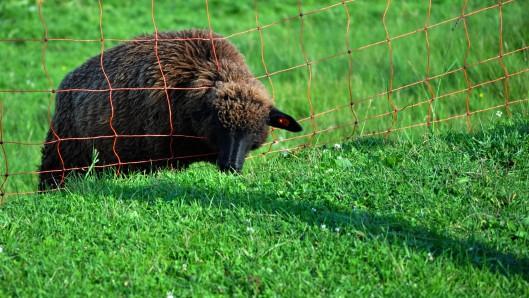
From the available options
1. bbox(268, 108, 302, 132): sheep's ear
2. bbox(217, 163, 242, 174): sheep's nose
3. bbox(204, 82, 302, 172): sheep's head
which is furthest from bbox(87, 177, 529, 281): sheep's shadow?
bbox(268, 108, 302, 132): sheep's ear

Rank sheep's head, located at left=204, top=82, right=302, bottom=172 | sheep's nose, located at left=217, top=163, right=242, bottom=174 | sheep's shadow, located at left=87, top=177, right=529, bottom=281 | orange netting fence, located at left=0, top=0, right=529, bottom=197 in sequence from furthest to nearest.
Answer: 1. orange netting fence, located at left=0, top=0, right=529, bottom=197
2. sheep's head, located at left=204, top=82, right=302, bottom=172
3. sheep's nose, located at left=217, top=163, right=242, bottom=174
4. sheep's shadow, located at left=87, top=177, right=529, bottom=281

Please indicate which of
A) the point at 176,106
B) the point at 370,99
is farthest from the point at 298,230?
the point at 370,99

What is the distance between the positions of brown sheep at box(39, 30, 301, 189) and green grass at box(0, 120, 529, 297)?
0.93 metres

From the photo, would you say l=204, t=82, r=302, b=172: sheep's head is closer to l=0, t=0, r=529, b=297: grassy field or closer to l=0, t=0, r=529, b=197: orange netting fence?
l=0, t=0, r=529, b=197: orange netting fence

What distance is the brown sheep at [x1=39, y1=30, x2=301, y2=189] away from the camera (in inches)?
255

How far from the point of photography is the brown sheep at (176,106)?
6.49 meters

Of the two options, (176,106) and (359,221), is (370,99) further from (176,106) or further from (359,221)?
(359,221)

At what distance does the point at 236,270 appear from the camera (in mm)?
4145

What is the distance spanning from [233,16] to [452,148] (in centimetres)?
921

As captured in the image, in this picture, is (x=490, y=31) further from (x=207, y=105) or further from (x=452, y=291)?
(x=452, y=291)

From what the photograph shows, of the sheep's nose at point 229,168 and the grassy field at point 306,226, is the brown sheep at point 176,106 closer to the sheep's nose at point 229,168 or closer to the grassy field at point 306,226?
the sheep's nose at point 229,168

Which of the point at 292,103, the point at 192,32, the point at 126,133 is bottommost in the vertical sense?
the point at 292,103

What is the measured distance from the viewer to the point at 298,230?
4539mm

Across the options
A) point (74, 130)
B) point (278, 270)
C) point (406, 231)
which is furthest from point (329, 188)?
point (74, 130)
